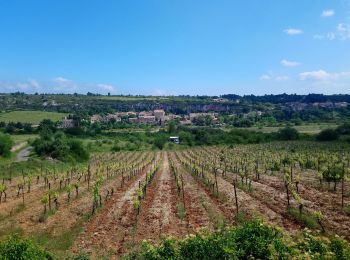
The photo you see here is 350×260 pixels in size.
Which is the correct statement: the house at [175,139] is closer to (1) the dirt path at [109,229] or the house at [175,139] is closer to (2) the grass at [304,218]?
(1) the dirt path at [109,229]

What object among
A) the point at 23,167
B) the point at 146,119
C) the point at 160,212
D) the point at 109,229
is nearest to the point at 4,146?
the point at 23,167

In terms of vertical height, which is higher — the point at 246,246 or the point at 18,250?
the point at 18,250

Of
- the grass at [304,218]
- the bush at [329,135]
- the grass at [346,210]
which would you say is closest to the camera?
the grass at [304,218]

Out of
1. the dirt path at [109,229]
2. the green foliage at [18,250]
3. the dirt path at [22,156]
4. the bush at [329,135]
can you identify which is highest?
the green foliage at [18,250]

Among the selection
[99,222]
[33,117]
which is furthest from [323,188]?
[33,117]

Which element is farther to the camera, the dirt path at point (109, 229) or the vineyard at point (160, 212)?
the vineyard at point (160, 212)

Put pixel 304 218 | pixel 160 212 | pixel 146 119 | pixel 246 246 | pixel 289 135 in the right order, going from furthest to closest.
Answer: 1. pixel 146 119
2. pixel 289 135
3. pixel 160 212
4. pixel 304 218
5. pixel 246 246

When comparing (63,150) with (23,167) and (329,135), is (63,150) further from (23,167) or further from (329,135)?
(329,135)

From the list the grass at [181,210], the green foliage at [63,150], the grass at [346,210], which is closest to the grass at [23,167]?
the green foliage at [63,150]

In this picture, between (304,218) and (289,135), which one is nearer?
(304,218)

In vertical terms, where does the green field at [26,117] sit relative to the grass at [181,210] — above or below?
above

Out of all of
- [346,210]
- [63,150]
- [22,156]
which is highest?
[346,210]

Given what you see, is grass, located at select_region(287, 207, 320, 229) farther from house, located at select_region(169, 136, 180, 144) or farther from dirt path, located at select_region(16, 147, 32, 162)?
house, located at select_region(169, 136, 180, 144)

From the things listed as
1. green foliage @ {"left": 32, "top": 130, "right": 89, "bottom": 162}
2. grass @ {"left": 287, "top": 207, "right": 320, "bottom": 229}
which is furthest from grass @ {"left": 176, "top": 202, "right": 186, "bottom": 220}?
green foliage @ {"left": 32, "top": 130, "right": 89, "bottom": 162}
